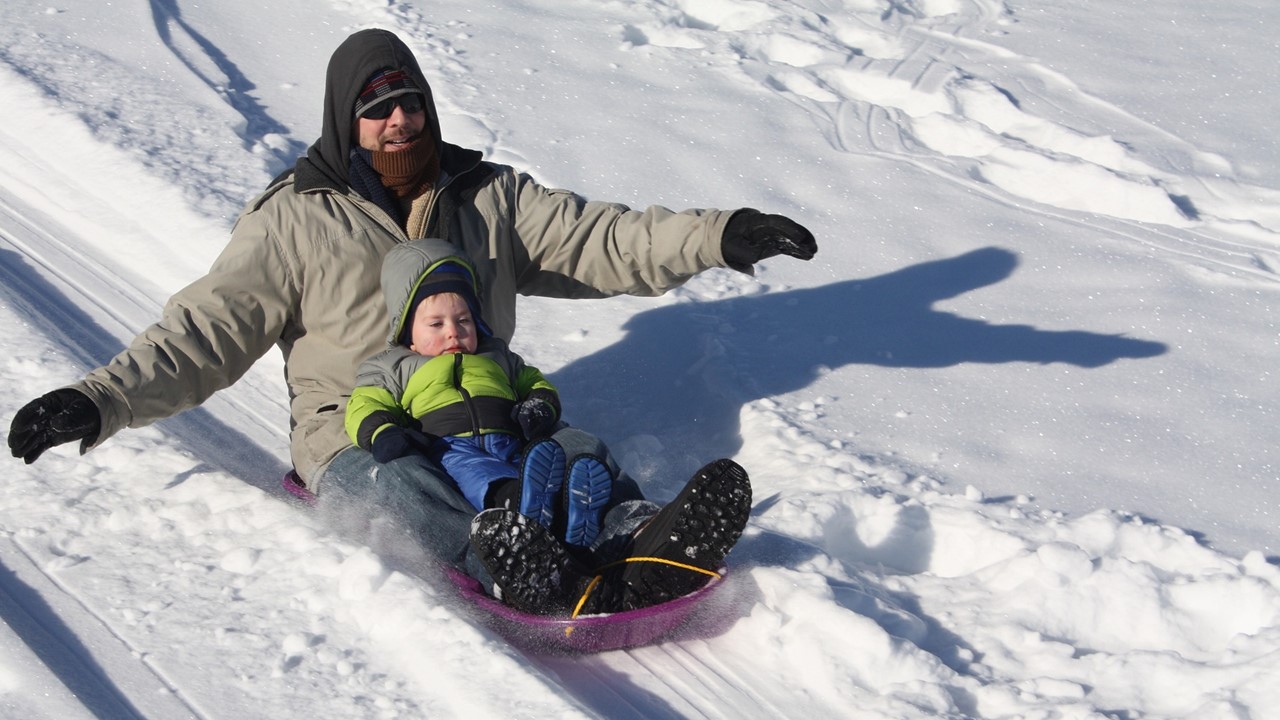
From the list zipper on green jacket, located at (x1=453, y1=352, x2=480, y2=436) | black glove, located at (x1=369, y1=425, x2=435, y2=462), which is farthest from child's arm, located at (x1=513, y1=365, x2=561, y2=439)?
black glove, located at (x1=369, y1=425, x2=435, y2=462)

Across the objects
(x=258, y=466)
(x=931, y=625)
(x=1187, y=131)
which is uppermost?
(x=1187, y=131)

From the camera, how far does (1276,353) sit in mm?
4297

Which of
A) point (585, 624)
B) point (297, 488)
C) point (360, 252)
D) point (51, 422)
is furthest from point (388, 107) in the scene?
point (585, 624)

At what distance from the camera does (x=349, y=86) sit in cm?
323

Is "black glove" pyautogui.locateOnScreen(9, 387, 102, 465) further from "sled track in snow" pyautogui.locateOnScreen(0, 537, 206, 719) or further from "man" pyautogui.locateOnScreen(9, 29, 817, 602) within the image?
"sled track in snow" pyautogui.locateOnScreen(0, 537, 206, 719)

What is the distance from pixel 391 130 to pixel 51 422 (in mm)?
1057

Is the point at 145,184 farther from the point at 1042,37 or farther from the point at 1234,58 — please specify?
the point at 1234,58

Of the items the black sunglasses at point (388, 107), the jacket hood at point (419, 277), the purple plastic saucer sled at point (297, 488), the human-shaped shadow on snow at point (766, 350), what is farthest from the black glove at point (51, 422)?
the human-shaped shadow on snow at point (766, 350)

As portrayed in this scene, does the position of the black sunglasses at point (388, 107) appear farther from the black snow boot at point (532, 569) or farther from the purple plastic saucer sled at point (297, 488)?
the black snow boot at point (532, 569)

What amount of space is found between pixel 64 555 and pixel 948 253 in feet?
10.7

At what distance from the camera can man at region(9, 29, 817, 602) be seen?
3.05 metres

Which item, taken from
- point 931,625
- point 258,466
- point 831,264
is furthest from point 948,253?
point 258,466

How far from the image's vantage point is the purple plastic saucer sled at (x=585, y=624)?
8.63ft

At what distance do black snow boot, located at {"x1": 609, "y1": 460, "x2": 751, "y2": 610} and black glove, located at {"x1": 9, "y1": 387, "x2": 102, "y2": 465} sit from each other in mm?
1171
